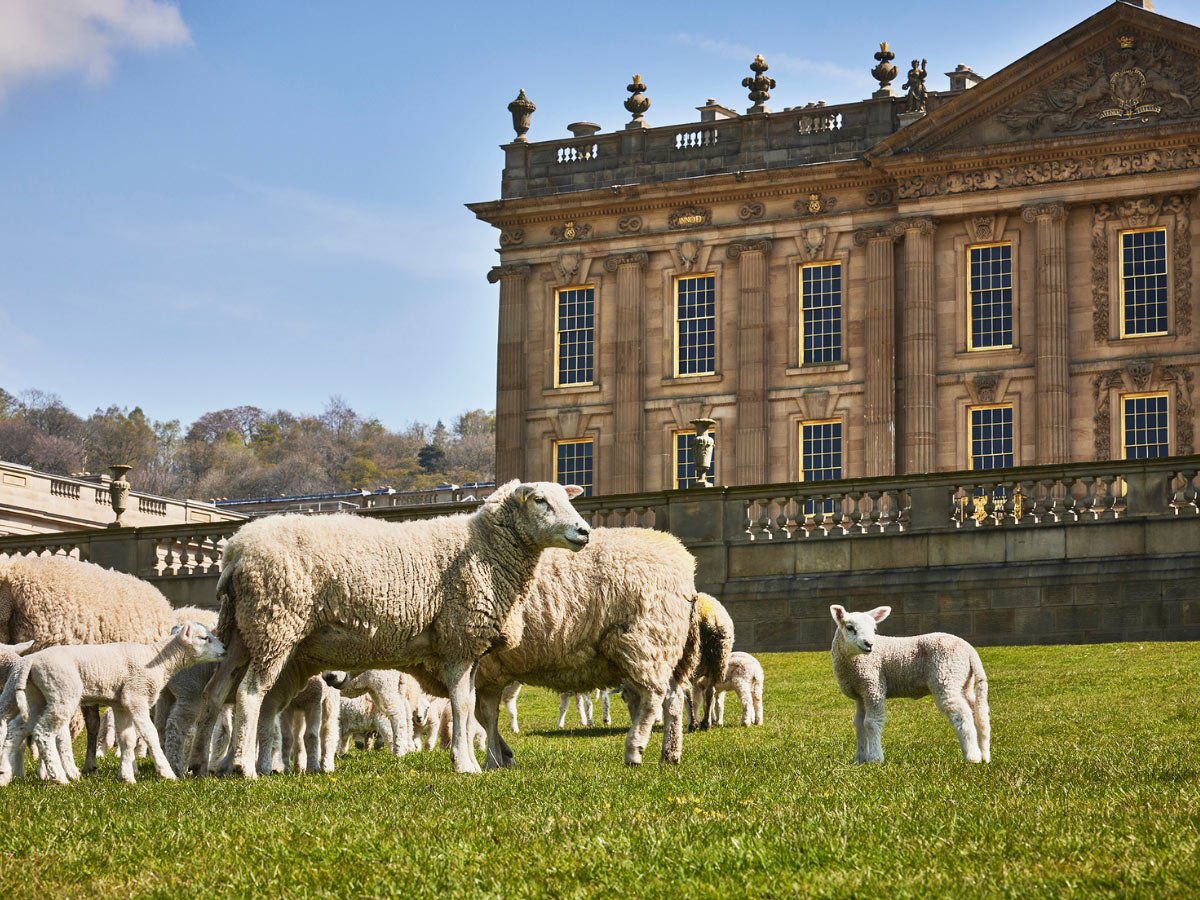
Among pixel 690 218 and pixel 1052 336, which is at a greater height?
pixel 690 218

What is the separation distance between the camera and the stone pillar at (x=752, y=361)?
5394cm

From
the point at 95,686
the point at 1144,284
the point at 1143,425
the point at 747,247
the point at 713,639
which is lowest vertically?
the point at 95,686

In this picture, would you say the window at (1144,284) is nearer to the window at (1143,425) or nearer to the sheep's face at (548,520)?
the window at (1143,425)

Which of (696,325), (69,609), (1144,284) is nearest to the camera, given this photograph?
(69,609)

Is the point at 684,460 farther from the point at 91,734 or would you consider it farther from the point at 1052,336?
the point at 91,734

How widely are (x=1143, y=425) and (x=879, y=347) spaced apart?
7.20 meters

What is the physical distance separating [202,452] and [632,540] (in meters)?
143

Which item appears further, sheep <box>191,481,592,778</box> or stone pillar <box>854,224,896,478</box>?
stone pillar <box>854,224,896,478</box>

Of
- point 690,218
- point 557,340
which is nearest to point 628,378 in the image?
point 557,340

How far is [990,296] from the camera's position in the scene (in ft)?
171

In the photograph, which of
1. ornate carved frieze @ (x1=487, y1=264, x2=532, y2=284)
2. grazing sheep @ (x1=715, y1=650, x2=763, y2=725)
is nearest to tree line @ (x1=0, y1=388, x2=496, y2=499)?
ornate carved frieze @ (x1=487, y1=264, x2=532, y2=284)

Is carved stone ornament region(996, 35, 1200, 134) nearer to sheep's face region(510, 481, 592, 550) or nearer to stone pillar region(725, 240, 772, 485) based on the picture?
stone pillar region(725, 240, 772, 485)

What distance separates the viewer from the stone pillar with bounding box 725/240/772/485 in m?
53.9

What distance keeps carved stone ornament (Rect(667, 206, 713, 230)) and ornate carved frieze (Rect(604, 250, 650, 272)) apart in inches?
44.3
